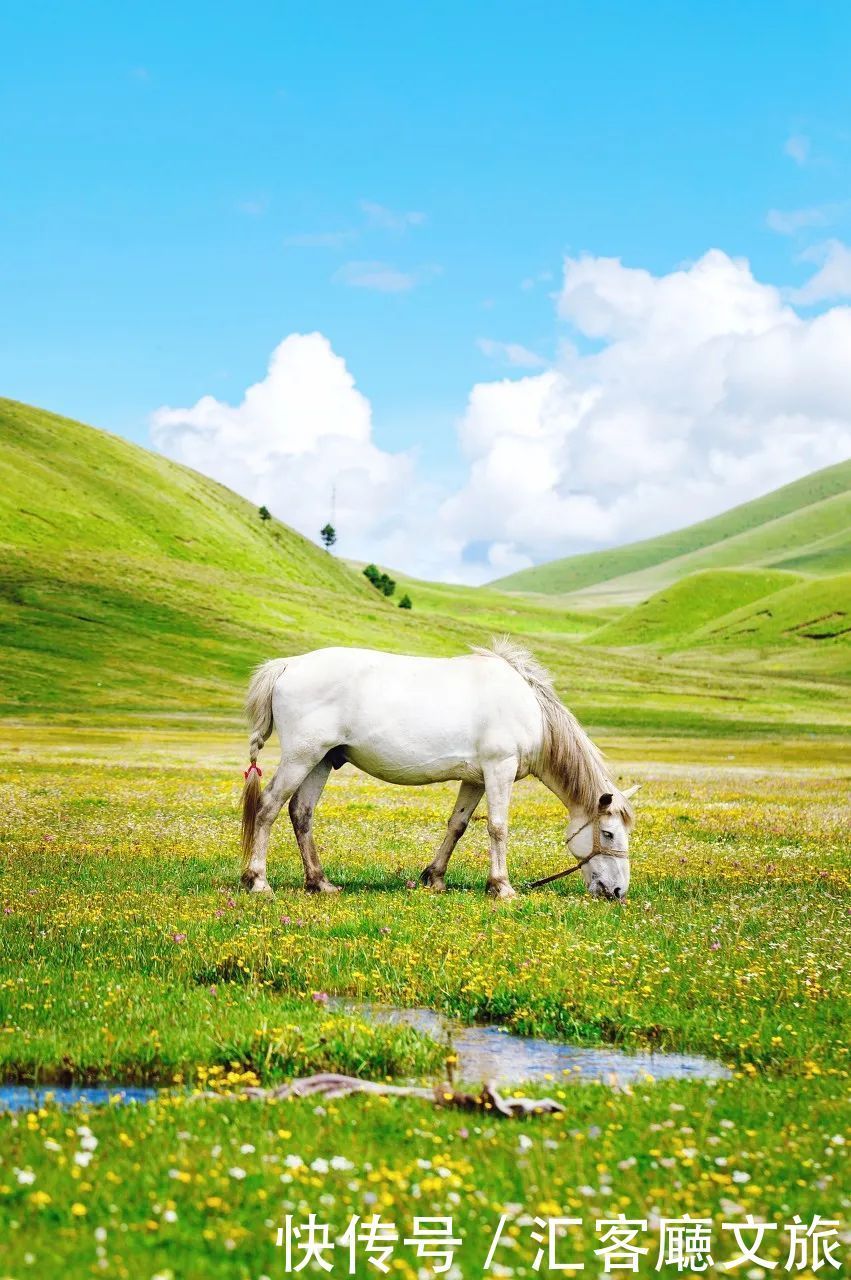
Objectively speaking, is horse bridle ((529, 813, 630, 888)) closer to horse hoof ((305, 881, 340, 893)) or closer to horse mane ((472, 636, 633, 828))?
horse mane ((472, 636, 633, 828))

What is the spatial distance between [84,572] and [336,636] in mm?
34612

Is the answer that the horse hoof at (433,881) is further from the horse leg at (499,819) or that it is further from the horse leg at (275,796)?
the horse leg at (275,796)

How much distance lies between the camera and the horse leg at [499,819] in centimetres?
1581

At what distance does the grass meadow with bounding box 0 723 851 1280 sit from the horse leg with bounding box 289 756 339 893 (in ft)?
2.34

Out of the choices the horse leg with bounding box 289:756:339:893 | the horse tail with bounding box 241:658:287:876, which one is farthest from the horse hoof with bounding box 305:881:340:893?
the horse tail with bounding box 241:658:287:876

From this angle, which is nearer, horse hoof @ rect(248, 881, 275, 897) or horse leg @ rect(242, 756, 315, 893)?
horse hoof @ rect(248, 881, 275, 897)

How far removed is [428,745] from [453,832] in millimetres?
1481

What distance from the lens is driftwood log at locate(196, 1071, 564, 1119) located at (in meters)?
7.00

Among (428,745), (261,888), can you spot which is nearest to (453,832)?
(428,745)

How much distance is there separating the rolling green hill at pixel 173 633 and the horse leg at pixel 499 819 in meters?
43.2

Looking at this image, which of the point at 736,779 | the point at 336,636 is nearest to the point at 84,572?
the point at 336,636

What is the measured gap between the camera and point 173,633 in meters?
128

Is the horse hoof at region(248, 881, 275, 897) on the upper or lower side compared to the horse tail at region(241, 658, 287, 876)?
lower

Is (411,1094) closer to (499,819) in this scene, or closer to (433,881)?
(499,819)
